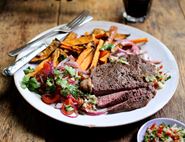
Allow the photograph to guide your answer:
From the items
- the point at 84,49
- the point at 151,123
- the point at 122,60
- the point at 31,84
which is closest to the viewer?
the point at 151,123

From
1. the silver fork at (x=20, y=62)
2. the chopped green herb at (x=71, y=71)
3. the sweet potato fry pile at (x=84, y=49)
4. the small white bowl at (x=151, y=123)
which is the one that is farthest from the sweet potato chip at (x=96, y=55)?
the small white bowl at (x=151, y=123)

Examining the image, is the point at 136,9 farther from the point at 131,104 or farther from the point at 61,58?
the point at 131,104

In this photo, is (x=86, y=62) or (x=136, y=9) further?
(x=136, y=9)

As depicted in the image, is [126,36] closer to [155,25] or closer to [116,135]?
[155,25]

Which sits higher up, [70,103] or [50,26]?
[70,103]

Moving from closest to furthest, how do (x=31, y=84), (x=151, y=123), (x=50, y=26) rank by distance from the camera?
(x=151, y=123) < (x=31, y=84) < (x=50, y=26)

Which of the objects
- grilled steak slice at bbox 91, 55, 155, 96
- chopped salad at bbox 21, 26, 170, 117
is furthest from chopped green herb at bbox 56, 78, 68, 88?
grilled steak slice at bbox 91, 55, 155, 96

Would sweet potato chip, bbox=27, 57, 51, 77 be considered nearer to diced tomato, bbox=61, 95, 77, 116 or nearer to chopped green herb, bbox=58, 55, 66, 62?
chopped green herb, bbox=58, 55, 66, 62

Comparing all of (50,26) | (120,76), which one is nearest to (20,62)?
(120,76)

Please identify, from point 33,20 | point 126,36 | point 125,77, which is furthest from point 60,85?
point 33,20
